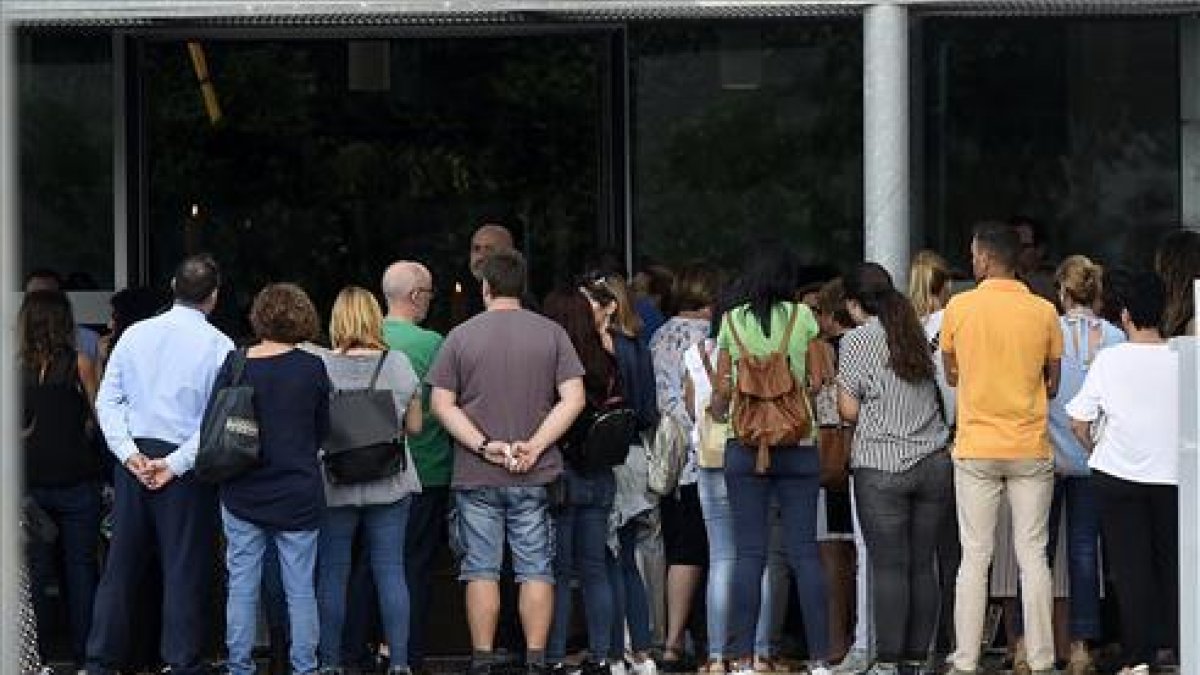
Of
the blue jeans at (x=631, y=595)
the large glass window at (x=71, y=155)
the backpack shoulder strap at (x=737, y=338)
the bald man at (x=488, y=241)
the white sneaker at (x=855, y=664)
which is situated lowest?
the white sneaker at (x=855, y=664)

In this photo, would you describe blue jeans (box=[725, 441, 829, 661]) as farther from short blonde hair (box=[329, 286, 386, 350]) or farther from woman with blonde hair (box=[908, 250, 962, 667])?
short blonde hair (box=[329, 286, 386, 350])

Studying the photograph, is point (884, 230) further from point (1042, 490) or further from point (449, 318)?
point (449, 318)

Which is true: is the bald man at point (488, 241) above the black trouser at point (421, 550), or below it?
above

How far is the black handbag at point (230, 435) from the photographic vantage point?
1078cm

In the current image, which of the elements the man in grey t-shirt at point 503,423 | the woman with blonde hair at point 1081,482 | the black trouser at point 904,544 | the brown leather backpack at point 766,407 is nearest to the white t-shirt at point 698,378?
the brown leather backpack at point 766,407

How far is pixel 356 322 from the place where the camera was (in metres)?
11.3

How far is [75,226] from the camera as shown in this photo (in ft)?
48.7

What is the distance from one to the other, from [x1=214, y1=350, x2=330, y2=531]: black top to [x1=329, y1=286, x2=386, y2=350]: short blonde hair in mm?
307

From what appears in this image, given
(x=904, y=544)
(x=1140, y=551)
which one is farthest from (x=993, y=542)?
(x=1140, y=551)

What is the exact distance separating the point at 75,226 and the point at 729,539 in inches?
196

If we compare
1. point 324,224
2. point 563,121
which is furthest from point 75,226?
point 563,121

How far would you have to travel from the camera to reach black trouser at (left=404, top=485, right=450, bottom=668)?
11.7 m

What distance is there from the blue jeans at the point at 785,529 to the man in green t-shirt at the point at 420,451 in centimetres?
128

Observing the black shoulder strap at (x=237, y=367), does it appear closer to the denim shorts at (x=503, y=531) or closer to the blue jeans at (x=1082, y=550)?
the denim shorts at (x=503, y=531)
